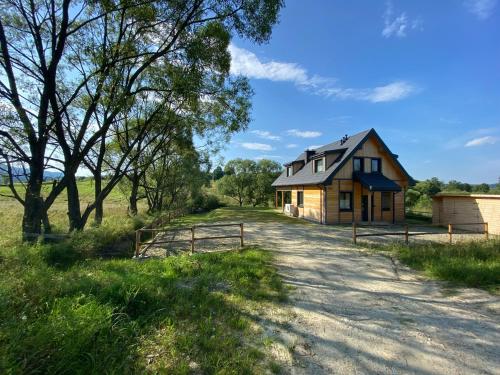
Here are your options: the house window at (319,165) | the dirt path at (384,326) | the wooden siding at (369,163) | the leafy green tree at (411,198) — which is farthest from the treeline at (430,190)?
the dirt path at (384,326)

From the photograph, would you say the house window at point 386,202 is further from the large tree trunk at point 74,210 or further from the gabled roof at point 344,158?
the large tree trunk at point 74,210

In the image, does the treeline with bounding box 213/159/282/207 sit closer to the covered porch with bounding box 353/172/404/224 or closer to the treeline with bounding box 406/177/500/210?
the treeline with bounding box 406/177/500/210

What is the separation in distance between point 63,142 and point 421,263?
1390 cm

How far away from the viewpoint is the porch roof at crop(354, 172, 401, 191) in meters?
17.2

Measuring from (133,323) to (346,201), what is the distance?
17376mm

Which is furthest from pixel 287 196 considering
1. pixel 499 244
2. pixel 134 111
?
pixel 499 244

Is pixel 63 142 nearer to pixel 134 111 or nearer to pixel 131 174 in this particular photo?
pixel 134 111

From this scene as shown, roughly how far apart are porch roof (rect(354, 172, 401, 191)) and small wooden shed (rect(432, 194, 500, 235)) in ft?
11.8

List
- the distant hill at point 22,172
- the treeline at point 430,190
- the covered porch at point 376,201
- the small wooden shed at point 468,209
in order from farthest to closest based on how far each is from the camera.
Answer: the treeline at point 430,190, the covered porch at point 376,201, the small wooden shed at point 468,209, the distant hill at point 22,172

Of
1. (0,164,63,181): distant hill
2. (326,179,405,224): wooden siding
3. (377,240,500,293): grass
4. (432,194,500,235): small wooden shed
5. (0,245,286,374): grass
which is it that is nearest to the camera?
(0,245,286,374): grass

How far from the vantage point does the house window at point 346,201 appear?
18703 mm

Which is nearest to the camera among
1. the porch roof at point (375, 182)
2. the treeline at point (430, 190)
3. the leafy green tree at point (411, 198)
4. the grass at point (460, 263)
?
the grass at point (460, 263)

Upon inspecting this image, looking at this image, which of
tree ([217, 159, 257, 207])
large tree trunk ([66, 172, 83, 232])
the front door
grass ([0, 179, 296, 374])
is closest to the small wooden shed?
the front door

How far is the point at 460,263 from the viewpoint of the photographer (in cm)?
740
